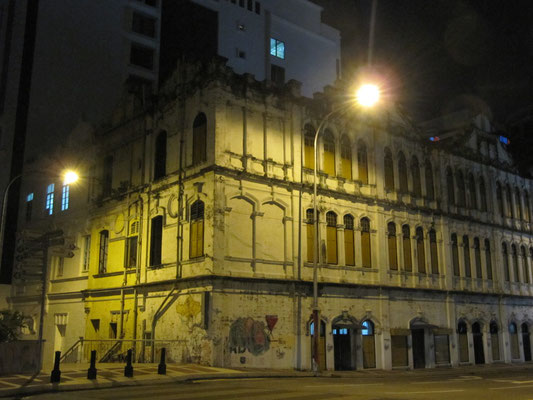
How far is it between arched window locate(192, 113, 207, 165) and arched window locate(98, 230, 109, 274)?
880cm

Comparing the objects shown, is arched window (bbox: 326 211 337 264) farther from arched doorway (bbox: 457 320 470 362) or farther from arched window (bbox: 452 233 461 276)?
arched doorway (bbox: 457 320 470 362)

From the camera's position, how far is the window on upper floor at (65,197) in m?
35.4

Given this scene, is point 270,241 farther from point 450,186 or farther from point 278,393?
point 450,186

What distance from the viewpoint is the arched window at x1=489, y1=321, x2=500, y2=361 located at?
118 ft

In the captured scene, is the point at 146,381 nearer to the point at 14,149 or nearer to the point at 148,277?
the point at 148,277

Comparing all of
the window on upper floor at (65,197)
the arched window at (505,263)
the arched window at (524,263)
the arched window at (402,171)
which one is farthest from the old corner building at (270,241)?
the arched window at (524,263)

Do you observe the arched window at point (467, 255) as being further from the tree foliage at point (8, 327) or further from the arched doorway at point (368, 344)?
the tree foliage at point (8, 327)

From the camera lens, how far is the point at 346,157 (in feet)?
101

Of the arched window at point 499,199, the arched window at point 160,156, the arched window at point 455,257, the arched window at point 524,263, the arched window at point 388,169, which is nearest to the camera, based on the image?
the arched window at point 160,156

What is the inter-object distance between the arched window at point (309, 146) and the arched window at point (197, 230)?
6218 millimetres

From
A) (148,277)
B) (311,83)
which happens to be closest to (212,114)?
(148,277)

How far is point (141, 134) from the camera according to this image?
30.1m

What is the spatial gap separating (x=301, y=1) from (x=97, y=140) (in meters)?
32.4

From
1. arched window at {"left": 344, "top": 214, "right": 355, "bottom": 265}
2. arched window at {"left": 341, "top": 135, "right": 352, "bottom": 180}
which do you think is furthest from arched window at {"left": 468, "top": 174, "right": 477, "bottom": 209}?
arched window at {"left": 344, "top": 214, "right": 355, "bottom": 265}
